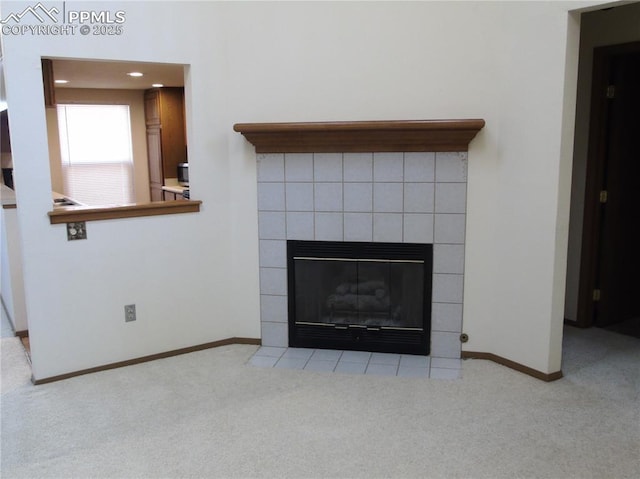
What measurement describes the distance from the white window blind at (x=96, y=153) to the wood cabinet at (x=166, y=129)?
0.51 metres

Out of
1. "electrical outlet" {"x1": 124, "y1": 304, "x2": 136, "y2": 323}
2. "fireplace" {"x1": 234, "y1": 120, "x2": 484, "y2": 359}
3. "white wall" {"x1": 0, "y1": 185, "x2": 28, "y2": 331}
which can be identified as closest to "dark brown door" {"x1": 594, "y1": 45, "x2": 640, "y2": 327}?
"fireplace" {"x1": 234, "y1": 120, "x2": 484, "y2": 359}

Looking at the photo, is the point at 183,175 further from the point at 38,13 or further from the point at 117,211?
the point at 38,13

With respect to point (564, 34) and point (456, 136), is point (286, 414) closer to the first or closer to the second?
point (456, 136)

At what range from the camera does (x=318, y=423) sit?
9.38ft

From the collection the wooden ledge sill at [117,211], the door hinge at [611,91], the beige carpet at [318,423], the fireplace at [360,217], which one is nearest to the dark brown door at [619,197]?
the door hinge at [611,91]

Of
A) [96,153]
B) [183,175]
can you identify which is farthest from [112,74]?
[96,153]

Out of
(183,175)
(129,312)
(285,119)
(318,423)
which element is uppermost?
(285,119)

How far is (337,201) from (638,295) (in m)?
2.69

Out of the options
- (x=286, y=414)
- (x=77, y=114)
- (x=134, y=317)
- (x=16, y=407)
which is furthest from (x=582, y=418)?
(x=77, y=114)

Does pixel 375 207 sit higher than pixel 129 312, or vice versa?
pixel 375 207

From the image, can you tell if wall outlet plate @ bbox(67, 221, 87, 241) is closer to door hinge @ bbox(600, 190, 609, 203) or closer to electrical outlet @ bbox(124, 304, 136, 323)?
electrical outlet @ bbox(124, 304, 136, 323)

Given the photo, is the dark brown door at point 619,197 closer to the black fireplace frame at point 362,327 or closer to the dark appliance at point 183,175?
the black fireplace frame at point 362,327

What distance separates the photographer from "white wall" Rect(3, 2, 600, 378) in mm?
3172

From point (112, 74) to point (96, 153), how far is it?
6.85 ft
